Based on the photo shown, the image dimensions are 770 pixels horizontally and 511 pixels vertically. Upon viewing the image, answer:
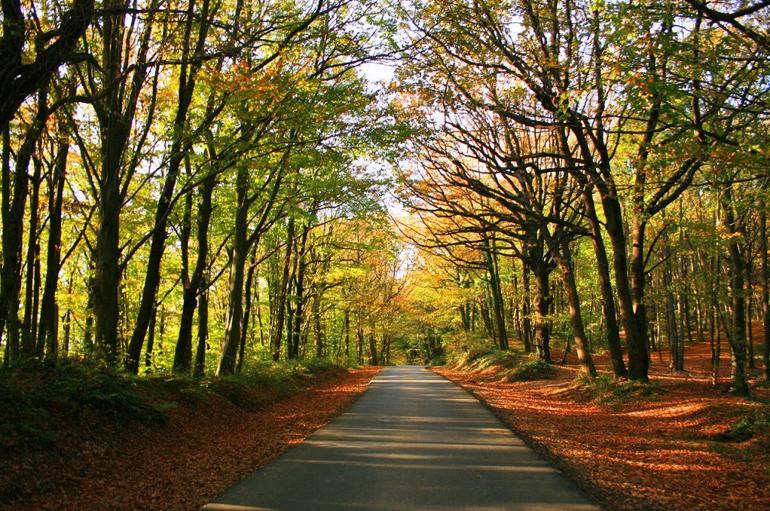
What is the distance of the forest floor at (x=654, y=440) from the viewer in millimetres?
5984

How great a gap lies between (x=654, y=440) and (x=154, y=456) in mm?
8388

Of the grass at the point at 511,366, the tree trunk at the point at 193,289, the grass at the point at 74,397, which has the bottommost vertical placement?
the grass at the point at 511,366

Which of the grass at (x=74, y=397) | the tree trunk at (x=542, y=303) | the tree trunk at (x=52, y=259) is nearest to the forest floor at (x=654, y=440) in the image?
the tree trunk at (x=542, y=303)

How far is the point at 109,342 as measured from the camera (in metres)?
10.7

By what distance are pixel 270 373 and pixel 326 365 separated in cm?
1011

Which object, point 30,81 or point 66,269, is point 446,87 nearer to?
point 30,81

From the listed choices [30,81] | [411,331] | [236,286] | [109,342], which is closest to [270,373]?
[236,286]

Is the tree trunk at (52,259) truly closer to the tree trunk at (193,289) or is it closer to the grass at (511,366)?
the tree trunk at (193,289)

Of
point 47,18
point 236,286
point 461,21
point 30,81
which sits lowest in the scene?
point 236,286

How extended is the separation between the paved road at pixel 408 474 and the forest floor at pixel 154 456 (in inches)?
24.8

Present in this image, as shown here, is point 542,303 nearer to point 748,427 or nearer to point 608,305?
point 608,305

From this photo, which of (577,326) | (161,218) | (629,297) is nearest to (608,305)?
(629,297)

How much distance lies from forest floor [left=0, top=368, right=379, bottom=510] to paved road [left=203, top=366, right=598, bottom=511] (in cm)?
63

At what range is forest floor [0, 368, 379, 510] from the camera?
575 centimetres
